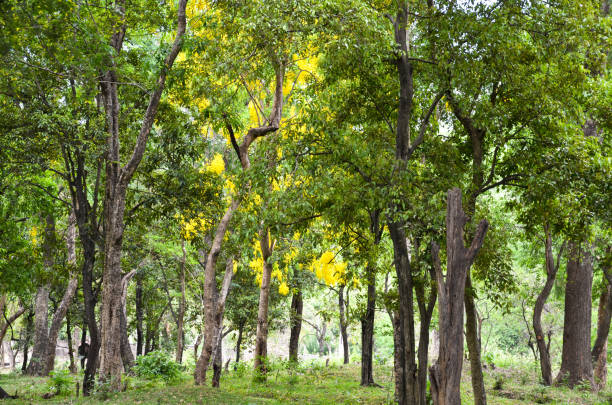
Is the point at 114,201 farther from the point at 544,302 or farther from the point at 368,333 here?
the point at 544,302

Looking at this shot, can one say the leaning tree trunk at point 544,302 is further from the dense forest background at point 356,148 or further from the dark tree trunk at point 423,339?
the dark tree trunk at point 423,339

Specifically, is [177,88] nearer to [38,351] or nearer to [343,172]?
[343,172]

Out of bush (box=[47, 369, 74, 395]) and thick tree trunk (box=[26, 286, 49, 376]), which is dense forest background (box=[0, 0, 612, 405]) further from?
thick tree trunk (box=[26, 286, 49, 376])

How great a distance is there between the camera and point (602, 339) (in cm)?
1603

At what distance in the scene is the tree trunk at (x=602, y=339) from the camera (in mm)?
15484

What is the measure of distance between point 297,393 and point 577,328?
29.5 ft

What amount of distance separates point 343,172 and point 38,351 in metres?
16.3

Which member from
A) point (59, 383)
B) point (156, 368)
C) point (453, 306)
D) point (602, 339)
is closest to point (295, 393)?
point (156, 368)

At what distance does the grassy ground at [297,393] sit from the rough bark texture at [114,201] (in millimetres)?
847

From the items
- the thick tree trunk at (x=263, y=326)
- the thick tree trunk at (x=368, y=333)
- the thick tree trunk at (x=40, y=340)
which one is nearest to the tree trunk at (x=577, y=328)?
the thick tree trunk at (x=368, y=333)

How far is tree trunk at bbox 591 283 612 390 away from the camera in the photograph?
50.8 feet

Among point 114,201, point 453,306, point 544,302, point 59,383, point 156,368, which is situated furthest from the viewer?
point 156,368

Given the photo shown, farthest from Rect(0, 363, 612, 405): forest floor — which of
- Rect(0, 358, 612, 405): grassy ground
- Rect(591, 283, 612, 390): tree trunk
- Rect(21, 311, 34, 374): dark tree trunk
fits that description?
Rect(21, 311, 34, 374): dark tree trunk

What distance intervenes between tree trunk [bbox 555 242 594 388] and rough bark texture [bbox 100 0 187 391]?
1284cm
